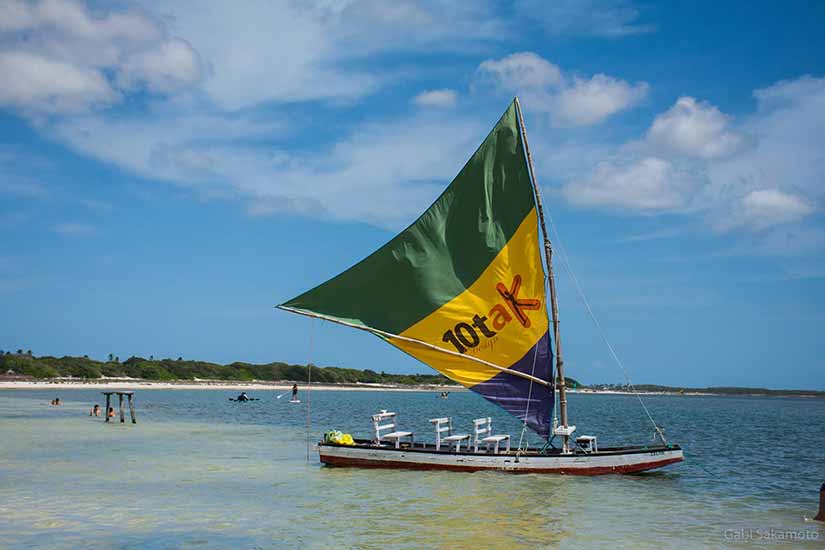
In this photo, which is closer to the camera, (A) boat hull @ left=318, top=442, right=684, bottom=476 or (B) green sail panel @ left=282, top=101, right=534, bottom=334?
(A) boat hull @ left=318, top=442, right=684, bottom=476

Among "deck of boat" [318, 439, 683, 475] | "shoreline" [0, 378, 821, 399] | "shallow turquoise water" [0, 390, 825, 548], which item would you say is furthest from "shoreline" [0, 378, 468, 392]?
"deck of boat" [318, 439, 683, 475]

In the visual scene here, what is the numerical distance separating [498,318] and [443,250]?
2.63m

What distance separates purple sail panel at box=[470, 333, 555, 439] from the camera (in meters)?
23.0

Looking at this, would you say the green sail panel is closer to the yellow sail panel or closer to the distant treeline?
the yellow sail panel

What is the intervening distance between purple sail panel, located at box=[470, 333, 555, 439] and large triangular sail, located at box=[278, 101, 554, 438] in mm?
30

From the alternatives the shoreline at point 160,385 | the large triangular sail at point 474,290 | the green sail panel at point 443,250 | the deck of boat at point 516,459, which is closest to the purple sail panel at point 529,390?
the large triangular sail at point 474,290

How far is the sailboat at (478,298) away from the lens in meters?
23.0

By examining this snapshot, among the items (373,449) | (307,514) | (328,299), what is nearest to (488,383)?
(373,449)

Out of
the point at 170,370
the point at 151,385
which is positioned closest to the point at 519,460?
the point at 151,385

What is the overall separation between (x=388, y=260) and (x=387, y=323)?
1.91 m

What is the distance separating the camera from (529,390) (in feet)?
75.7

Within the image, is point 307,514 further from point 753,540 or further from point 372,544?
point 753,540

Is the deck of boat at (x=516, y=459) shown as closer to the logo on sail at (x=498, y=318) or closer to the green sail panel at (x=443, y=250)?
the logo on sail at (x=498, y=318)

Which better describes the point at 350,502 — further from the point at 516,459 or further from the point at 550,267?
the point at 550,267
